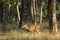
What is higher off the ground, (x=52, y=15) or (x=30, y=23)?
(x=52, y=15)

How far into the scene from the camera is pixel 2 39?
489 inches

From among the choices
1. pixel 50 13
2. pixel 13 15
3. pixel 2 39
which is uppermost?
pixel 50 13

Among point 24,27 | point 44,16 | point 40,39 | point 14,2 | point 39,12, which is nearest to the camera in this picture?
point 40,39

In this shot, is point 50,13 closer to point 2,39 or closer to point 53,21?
point 53,21

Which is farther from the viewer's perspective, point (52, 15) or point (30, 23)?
point (30, 23)

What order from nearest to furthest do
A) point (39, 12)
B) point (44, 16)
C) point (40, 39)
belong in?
point (40, 39) < point (39, 12) < point (44, 16)

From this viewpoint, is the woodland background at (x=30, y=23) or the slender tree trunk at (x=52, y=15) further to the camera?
the slender tree trunk at (x=52, y=15)

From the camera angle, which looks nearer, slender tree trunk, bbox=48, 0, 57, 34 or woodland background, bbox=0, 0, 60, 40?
woodland background, bbox=0, 0, 60, 40

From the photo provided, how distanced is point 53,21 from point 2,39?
364cm

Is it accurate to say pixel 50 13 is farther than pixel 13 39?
Yes

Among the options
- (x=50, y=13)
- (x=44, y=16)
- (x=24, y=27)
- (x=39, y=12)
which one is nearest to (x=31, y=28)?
(x=24, y=27)

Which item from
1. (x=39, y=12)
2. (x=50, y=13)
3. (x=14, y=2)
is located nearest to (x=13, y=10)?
(x=39, y=12)

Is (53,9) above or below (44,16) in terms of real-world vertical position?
above

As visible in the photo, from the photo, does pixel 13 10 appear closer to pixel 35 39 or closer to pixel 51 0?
pixel 51 0
